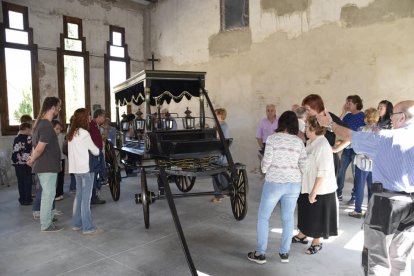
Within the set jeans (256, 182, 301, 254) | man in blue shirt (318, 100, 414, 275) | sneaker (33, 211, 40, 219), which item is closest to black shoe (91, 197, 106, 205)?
sneaker (33, 211, 40, 219)

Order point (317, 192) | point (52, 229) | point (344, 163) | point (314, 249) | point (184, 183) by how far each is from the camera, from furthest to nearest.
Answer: point (184, 183) < point (344, 163) < point (52, 229) < point (314, 249) < point (317, 192)

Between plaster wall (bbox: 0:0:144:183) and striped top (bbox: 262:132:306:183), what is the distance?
7352 millimetres

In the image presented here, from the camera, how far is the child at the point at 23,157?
581cm

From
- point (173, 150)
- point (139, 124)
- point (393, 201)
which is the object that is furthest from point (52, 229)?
point (393, 201)

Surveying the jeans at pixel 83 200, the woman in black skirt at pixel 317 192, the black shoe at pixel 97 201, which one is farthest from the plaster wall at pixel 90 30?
the woman in black skirt at pixel 317 192

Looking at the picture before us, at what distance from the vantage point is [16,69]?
8.30 m

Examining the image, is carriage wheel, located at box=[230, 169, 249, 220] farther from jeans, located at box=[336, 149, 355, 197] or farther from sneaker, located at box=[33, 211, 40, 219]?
sneaker, located at box=[33, 211, 40, 219]

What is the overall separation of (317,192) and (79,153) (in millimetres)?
2875

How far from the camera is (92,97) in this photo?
985cm

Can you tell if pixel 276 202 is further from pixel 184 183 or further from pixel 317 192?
pixel 184 183

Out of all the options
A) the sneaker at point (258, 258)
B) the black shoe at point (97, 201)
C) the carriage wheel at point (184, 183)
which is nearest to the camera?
the sneaker at point (258, 258)

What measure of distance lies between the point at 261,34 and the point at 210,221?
522 cm

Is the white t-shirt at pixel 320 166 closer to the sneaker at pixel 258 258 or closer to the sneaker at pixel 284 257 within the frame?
the sneaker at pixel 284 257

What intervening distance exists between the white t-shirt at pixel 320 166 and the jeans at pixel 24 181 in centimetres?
479
